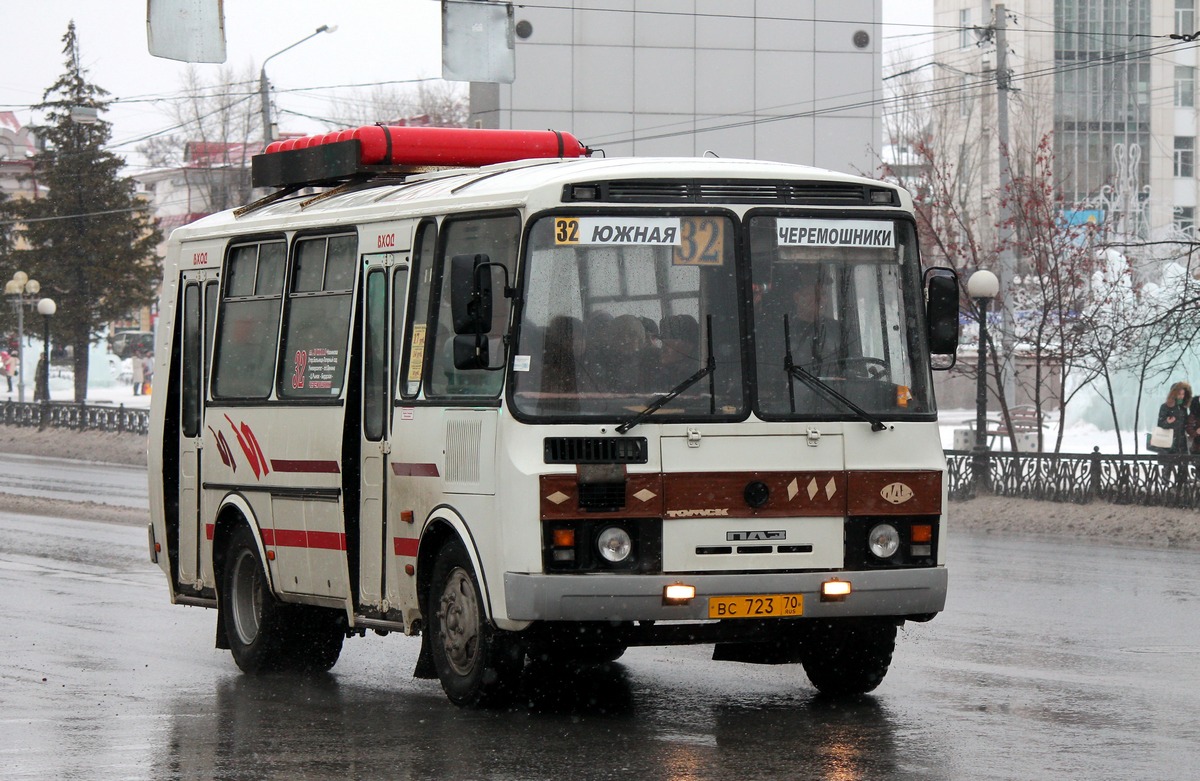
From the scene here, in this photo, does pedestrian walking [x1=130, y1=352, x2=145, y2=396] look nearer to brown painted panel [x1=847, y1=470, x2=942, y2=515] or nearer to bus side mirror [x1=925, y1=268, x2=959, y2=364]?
bus side mirror [x1=925, y1=268, x2=959, y2=364]

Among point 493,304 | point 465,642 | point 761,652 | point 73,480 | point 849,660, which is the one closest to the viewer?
point 493,304

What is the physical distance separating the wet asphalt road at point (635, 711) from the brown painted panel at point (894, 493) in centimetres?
101

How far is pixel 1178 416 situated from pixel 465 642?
18.5 m

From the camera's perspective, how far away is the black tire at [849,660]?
10.1m

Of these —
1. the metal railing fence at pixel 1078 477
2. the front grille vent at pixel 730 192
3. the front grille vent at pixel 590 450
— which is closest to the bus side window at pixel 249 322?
the front grille vent at pixel 730 192

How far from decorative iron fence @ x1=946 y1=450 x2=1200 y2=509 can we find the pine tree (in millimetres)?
44152

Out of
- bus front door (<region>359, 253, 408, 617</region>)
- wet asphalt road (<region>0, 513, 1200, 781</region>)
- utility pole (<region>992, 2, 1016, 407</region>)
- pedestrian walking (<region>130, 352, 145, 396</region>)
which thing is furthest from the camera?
pedestrian walking (<region>130, 352, 145, 396</region>)

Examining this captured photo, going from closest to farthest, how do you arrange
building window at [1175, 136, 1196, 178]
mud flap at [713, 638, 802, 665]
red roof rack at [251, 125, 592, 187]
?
mud flap at [713, 638, 802, 665] < red roof rack at [251, 125, 592, 187] < building window at [1175, 136, 1196, 178]

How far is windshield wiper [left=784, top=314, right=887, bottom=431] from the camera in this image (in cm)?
946

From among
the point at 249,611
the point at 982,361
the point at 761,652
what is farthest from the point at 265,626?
the point at 982,361

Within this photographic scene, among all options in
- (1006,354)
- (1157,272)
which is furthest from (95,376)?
(1006,354)

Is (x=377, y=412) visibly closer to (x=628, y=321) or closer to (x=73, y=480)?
(x=628, y=321)

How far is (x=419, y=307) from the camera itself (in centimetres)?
1025

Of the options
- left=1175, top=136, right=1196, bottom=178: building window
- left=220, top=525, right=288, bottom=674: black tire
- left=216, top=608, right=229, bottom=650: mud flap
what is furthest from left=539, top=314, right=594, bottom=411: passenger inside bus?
left=1175, top=136, right=1196, bottom=178: building window
